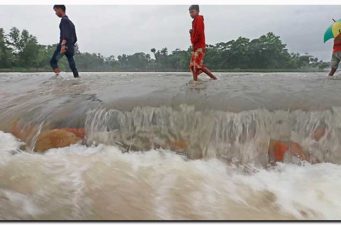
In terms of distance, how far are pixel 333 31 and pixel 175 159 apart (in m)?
5.03

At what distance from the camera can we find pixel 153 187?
273 cm

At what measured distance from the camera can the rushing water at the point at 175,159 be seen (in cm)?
251

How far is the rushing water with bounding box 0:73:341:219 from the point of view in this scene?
2.51 metres

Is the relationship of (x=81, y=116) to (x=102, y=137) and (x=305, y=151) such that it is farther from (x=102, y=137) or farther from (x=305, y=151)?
(x=305, y=151)

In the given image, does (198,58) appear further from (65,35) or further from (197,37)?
(65,35)

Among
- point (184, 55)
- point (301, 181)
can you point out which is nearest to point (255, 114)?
point (301, 181)

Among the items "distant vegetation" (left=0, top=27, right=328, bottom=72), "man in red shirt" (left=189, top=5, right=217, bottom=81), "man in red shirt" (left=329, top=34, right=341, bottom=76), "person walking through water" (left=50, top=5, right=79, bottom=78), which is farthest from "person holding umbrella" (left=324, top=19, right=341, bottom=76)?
"distant vegetation" (left=0, top=27, right=328, bottom=72)

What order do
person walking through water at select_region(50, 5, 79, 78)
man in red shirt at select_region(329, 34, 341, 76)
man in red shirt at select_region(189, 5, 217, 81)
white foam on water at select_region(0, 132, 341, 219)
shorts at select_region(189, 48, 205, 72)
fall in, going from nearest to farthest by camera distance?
1. white foam on water at select_region(0, 132, 341, 219)
2. man in red shirt at select_region(189, 5, 217, 81)
3. shorts at select_region(189, 48, 205, 72)
4. person walking through water at select_region(50, 5, 79, 78)
5. man in red shirt at select_region(329, 34, 341, 76)

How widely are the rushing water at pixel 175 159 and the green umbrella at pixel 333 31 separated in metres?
2.84

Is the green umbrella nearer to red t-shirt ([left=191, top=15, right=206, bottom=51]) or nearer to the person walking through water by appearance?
red t-shirt ([left=191, top=15, right=206, bottom=51])

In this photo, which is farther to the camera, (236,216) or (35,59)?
(35,59)

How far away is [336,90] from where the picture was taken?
4.83m

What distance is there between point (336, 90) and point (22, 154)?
12.3ft

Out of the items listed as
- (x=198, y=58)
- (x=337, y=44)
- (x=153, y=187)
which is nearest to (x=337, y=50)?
(x=337, y=44)
